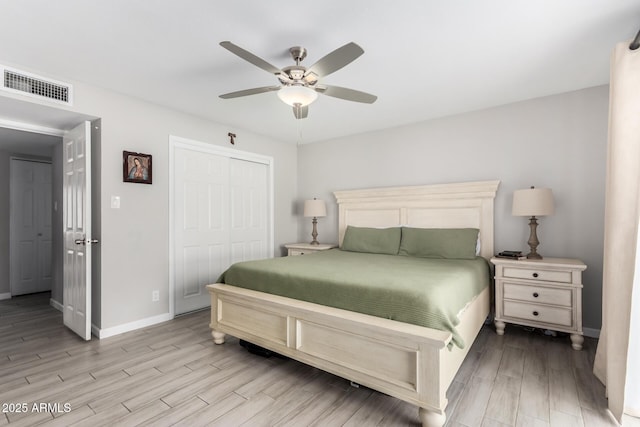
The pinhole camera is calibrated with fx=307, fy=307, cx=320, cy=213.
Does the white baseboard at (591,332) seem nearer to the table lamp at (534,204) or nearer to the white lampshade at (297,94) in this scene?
the table lamp at (534,204)

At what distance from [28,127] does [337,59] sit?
325 cm

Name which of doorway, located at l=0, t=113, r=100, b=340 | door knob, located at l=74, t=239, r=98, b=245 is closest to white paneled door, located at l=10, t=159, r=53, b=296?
doorway, located at l=0, t=113, r=100, b=340

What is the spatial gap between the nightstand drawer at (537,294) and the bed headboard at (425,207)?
1.78 ft

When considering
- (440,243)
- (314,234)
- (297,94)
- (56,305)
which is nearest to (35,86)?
(297,94)

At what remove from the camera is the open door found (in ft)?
9.25

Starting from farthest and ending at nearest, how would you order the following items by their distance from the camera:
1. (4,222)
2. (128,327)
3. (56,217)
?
1. (4,222)
2. (56,217)
3. (128,327)

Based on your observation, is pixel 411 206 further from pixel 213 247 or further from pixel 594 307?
pixel 213 247

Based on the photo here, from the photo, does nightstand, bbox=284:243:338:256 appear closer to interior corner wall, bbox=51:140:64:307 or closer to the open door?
the open door

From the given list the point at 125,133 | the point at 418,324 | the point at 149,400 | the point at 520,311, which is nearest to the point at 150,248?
the point at 125,133

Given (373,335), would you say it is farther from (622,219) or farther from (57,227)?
(57,227)

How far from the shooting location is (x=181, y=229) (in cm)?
355

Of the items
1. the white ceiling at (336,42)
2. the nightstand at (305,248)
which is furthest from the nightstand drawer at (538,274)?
the nightstand at (305,248)

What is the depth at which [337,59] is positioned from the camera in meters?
1.83

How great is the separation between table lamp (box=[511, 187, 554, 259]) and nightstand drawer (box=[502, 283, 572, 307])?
331 millimetres
